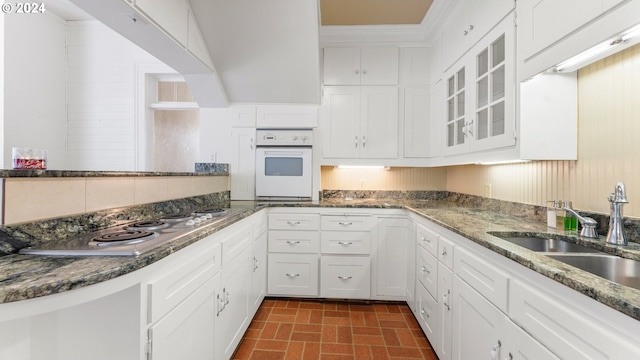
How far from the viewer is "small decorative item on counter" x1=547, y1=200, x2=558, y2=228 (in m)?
1.50

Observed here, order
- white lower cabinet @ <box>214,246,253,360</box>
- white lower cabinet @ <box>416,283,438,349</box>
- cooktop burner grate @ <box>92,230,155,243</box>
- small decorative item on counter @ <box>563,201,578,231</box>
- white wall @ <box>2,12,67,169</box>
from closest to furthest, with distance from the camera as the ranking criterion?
cooktop burner grate @ <box>92,230,155,243</box> < small decorative item on counter @ <box>563,201,578,231</box> < white lower cabinet @ <box>214,246,253,360</box> < white lower cabinet @ <box>416,283,438,349</box> < white wall @ <box>2,12,67,169</box>

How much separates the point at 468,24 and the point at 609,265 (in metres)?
1.77

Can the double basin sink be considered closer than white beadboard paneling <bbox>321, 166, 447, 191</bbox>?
Yes

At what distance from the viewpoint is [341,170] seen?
3188mm

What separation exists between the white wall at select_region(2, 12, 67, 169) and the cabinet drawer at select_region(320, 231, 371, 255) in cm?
319

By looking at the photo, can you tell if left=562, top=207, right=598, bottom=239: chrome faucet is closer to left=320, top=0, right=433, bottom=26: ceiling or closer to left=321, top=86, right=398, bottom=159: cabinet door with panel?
left=321, top=86, right=398, bottom=159: cabinet door with panel

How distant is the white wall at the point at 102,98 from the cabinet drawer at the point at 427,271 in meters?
3.30

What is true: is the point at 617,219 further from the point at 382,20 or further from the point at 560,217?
the point at 382,20

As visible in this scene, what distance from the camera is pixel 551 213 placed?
1521mm

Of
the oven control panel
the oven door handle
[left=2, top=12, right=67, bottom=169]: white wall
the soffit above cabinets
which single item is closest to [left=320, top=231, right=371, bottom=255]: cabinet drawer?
the oven door handle

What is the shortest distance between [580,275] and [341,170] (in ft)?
8.20

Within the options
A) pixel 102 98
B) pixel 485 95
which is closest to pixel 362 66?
pixel 485 95

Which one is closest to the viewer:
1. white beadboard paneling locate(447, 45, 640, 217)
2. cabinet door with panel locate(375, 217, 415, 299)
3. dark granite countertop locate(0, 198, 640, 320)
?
dark granite countertop locate(0, 198, 640, 320)

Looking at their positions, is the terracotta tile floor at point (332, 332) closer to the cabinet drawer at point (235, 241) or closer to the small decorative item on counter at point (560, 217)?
the cabinet drawer at point (235, 241)
